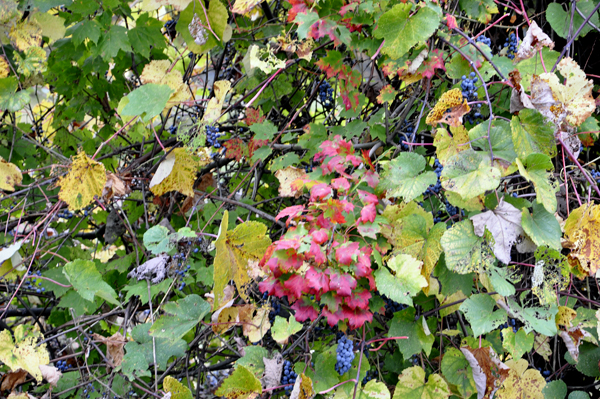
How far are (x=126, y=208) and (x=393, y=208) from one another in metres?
1.43

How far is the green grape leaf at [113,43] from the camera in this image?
186cm

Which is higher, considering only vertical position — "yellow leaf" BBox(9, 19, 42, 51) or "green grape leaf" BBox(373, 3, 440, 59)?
"yellow leaf" BBox(9, 19, 42, 51)

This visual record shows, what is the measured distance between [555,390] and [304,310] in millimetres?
862

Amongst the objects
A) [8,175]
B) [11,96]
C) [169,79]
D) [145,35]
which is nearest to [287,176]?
[169,79]

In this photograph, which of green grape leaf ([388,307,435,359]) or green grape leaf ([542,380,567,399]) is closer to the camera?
green grape leaf ([388,307,435,359])

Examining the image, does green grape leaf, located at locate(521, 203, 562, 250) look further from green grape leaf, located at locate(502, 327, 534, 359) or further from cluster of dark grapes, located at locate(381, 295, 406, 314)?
cluster of dark grapes, located at locate(381, 295, 406, 314)

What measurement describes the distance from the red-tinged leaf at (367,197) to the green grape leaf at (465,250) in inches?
7.7

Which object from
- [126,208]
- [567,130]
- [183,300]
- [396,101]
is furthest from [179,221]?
[567,130]

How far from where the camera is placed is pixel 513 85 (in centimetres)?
114

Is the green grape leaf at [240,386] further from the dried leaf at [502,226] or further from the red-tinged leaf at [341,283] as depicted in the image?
the dried leaf at [502,226]

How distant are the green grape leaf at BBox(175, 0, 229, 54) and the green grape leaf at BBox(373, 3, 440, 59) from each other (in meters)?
0.56

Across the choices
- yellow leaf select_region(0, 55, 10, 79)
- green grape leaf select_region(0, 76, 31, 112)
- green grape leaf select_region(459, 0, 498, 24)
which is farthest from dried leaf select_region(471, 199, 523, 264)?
yellow leaf select_region(0, 55, 10, 79)

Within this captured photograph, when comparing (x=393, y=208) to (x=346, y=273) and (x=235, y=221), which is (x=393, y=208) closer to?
(x=346, y=273)

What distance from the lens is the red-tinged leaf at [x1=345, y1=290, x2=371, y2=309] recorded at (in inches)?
43.9
